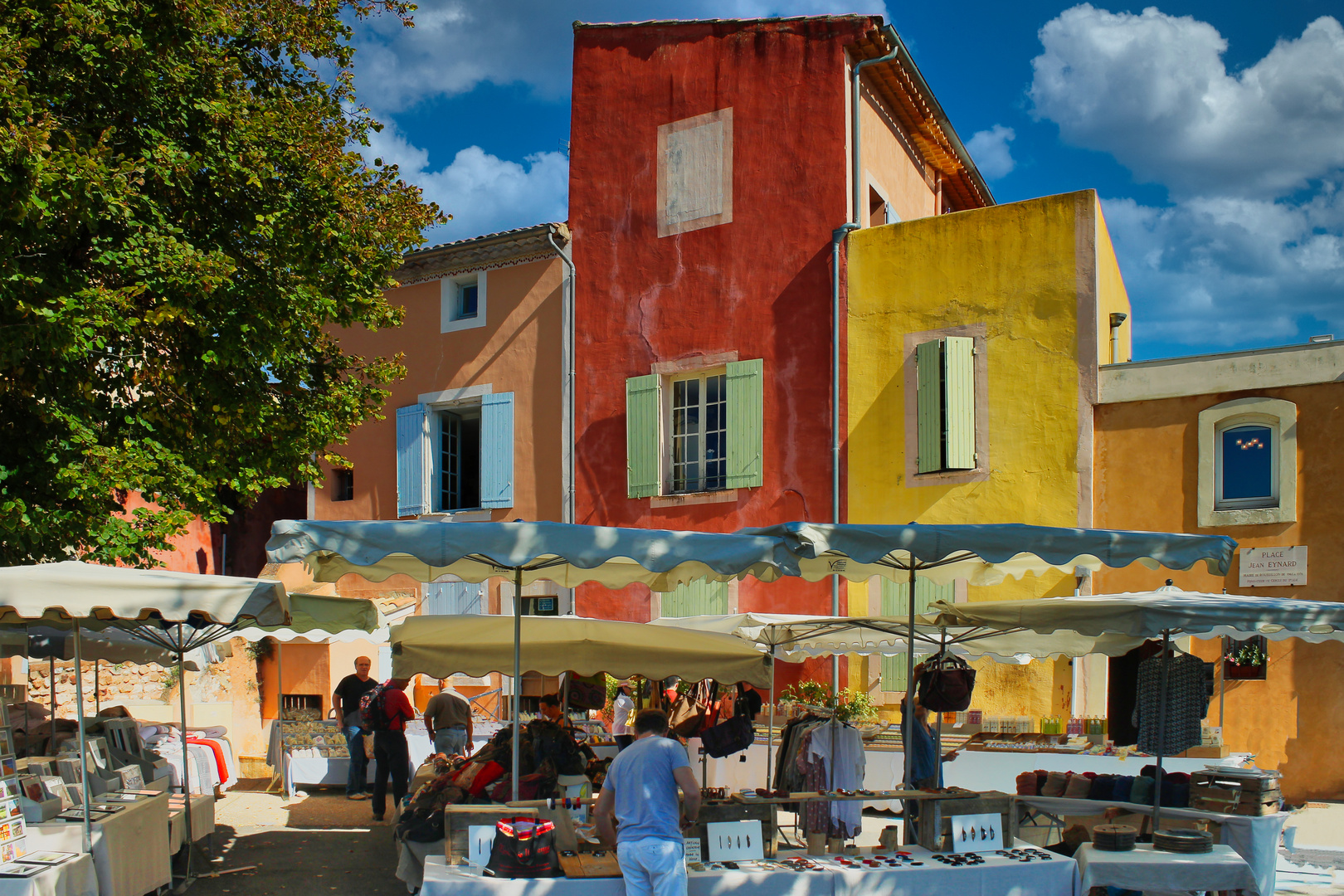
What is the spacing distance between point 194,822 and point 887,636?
6038 mm

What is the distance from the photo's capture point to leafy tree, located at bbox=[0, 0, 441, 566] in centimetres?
875

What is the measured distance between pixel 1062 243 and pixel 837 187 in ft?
9.60

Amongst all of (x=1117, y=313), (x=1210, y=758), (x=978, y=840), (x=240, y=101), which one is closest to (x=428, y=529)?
(x=978, y=840)

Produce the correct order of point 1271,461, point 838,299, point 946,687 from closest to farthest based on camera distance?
point 946,687, point 1271,461, point 838,299

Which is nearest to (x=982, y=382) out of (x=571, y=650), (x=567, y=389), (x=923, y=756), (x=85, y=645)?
(x=923, y=756)

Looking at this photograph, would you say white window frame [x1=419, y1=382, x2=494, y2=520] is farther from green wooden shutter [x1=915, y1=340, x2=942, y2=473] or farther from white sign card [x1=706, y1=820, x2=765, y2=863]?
white sign card [x1=706, y1=820, x2=765, y2=863]

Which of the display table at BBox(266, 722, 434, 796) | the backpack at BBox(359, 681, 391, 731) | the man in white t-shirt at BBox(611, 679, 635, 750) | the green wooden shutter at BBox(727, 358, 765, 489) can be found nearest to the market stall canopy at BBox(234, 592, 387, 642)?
the backpack at BBox(359, 681, 391, 731)

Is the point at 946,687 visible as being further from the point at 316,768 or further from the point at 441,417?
the point at 441,417

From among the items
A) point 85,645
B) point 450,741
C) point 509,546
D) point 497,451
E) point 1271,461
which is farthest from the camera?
point 497,451

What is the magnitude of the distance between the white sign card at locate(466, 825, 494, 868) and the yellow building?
7.78 metres

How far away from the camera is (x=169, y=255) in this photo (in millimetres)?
9211

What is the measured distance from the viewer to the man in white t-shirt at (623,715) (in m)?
11.4

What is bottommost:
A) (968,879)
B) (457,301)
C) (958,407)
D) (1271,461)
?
(968,879)

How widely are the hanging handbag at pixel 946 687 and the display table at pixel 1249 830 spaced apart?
735 millimetres
